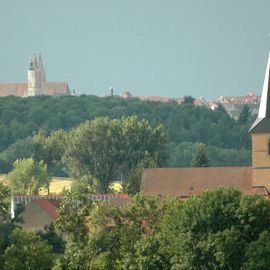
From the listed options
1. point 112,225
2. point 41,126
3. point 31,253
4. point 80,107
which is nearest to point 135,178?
point 112,225

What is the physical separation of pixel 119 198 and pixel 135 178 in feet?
50.5

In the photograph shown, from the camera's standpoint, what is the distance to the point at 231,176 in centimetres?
9644

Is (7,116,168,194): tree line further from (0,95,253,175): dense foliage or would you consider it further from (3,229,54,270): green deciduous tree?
(3,229,54,270): green deciduous tree

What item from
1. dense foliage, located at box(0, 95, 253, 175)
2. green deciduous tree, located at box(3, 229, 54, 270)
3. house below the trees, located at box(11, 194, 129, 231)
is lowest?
dense foliage, located at box(0, 95, 253, 175)

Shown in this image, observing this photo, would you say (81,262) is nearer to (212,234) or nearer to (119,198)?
(212,234)

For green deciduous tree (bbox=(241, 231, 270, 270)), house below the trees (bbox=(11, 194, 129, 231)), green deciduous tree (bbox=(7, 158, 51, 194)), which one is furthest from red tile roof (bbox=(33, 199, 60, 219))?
green deciduous tree (bbox=(241, 231, 270, 270))

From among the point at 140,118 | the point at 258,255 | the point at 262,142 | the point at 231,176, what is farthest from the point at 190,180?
the point at 140,118

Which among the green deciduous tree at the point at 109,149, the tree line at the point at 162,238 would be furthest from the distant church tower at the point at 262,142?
the green deciduous tree at the point at 109,149

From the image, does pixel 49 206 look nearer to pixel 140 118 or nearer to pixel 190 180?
pixel 190 180

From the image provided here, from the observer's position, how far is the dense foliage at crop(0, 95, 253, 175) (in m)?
168

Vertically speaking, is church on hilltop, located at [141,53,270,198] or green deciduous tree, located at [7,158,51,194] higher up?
church on hilltop, located at [141,53,270,198]

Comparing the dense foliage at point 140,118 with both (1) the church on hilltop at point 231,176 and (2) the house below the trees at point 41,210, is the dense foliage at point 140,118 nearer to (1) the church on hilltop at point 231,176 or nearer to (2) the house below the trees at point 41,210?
(2) the house below the trees at point 41,210

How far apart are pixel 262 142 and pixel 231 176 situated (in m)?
3.02

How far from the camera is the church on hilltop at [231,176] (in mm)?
93562
